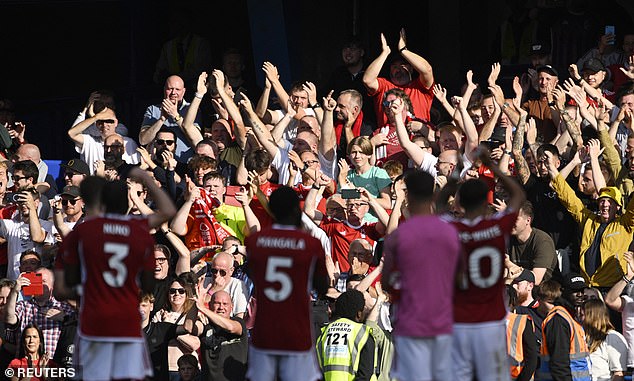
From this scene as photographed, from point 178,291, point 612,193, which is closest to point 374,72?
point 612,193

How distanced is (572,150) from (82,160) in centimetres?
587

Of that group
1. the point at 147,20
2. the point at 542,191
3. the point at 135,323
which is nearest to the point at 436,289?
the point at 135,323

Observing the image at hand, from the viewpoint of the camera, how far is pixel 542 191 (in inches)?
617

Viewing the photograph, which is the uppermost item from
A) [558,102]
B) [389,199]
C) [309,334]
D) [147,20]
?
[147,20]

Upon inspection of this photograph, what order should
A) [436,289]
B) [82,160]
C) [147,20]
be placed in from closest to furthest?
[436,289] < [82,160] < [147,20]

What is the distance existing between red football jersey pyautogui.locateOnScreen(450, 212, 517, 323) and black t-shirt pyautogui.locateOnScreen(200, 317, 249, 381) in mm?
3742

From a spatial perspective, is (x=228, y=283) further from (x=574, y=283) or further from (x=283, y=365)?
(x=283, y=365)

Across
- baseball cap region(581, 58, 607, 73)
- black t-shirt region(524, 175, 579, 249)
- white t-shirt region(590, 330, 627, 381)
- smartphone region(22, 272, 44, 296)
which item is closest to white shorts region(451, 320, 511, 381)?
white t-shirt region(590, 330, 627, 381)

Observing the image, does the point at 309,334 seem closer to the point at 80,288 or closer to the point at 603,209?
the point at 80,288

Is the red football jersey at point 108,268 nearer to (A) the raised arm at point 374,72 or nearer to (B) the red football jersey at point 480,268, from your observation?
(B) the red football jersey at point 480,268

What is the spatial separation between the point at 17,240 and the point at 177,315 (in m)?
2.75

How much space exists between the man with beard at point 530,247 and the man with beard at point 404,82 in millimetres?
2704

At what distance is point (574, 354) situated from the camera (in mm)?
13250

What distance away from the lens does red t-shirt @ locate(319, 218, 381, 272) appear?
1526cm
